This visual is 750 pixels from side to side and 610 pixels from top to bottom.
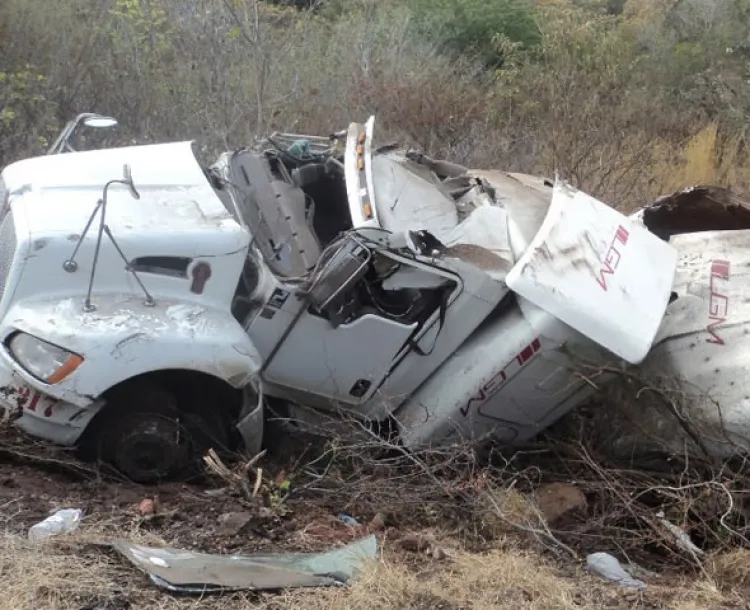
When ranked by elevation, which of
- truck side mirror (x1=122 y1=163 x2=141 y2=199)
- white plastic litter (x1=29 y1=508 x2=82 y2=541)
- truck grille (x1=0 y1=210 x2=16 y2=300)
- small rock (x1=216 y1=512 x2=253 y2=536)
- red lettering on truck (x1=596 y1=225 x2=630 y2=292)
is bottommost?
small rock (x1=216 y1=512 x2=253 y2=536)

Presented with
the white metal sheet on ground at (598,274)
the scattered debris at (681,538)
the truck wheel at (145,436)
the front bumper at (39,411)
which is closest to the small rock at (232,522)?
the truck wheel at (145,436)

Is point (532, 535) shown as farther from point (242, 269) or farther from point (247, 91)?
point (247, 91)

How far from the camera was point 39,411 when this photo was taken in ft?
14.2

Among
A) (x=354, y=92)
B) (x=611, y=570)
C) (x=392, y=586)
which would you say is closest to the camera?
(x=392, y=586)

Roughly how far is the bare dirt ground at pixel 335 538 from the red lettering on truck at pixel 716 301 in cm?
121

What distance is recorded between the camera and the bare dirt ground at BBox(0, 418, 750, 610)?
344 centimetres

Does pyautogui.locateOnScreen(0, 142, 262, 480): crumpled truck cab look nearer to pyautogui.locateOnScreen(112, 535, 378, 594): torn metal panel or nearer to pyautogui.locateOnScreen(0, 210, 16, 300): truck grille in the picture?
pyautogui.locateOnScreen(0, 210, 16, 300): truck grille

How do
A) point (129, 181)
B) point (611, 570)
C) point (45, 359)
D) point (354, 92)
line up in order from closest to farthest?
point (611, 570), point (45, 359), point (129, 181), point (354, 92)

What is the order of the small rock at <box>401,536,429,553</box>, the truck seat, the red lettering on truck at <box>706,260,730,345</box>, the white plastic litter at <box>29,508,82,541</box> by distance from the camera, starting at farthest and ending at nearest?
the red lettering on truck at <box>706,260,730,345</box> → the truck seat → the small rock at <box>401,536,429,553</box> → the white plastic litter at <box>29,508,82,541</box>

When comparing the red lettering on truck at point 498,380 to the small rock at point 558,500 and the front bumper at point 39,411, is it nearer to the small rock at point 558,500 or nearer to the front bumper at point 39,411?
the small rock at point 558,500

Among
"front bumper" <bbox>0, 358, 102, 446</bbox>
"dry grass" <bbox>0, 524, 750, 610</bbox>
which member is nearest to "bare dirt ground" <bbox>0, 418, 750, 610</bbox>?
"dry grass" <bbox>0, 524, 750, 610</bbox>

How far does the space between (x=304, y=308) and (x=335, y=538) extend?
113cm

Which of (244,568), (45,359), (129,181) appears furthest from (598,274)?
(45,359)

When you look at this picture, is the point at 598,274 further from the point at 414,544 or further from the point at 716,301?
the point at 414,544
